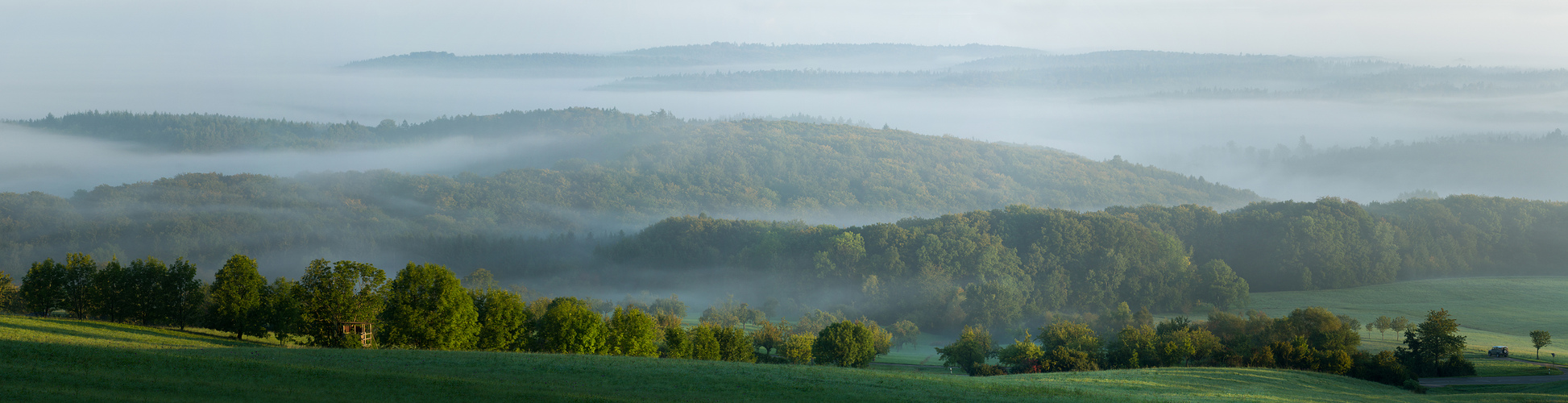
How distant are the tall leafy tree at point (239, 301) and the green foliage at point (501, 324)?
545 inches

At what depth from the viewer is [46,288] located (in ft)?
213

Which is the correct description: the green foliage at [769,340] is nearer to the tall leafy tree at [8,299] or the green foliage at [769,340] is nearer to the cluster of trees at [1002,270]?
the cluster of trees at [1002,270]

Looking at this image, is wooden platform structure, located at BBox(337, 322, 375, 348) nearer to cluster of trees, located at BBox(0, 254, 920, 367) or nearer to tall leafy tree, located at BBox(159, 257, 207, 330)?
cluster of trees, located at BBox(0, 254, 920, 367)

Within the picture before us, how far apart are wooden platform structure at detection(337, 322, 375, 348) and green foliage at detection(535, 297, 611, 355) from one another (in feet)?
37.1

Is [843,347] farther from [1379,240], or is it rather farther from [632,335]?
[1379,240]

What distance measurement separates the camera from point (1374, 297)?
467 feet

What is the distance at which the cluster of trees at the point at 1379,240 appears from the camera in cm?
16025

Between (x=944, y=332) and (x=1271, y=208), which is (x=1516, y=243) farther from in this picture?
(x=944, y=332)

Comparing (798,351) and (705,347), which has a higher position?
(705,347)

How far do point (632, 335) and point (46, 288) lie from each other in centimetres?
4397

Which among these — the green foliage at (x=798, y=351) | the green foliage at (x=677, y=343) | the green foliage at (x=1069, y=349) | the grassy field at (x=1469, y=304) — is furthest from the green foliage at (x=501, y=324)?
the grassy field at (x=1469, y=304)

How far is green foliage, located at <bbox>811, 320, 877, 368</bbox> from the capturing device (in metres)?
78.6

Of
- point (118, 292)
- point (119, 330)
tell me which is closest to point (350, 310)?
point (119, 330)

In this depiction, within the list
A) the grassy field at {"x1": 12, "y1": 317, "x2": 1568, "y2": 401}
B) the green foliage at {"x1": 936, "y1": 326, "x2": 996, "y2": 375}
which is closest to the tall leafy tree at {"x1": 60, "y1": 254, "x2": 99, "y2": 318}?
the grassy field at {"x1": 12, "y1": 317, "x2": 1568, "y2": 401}
